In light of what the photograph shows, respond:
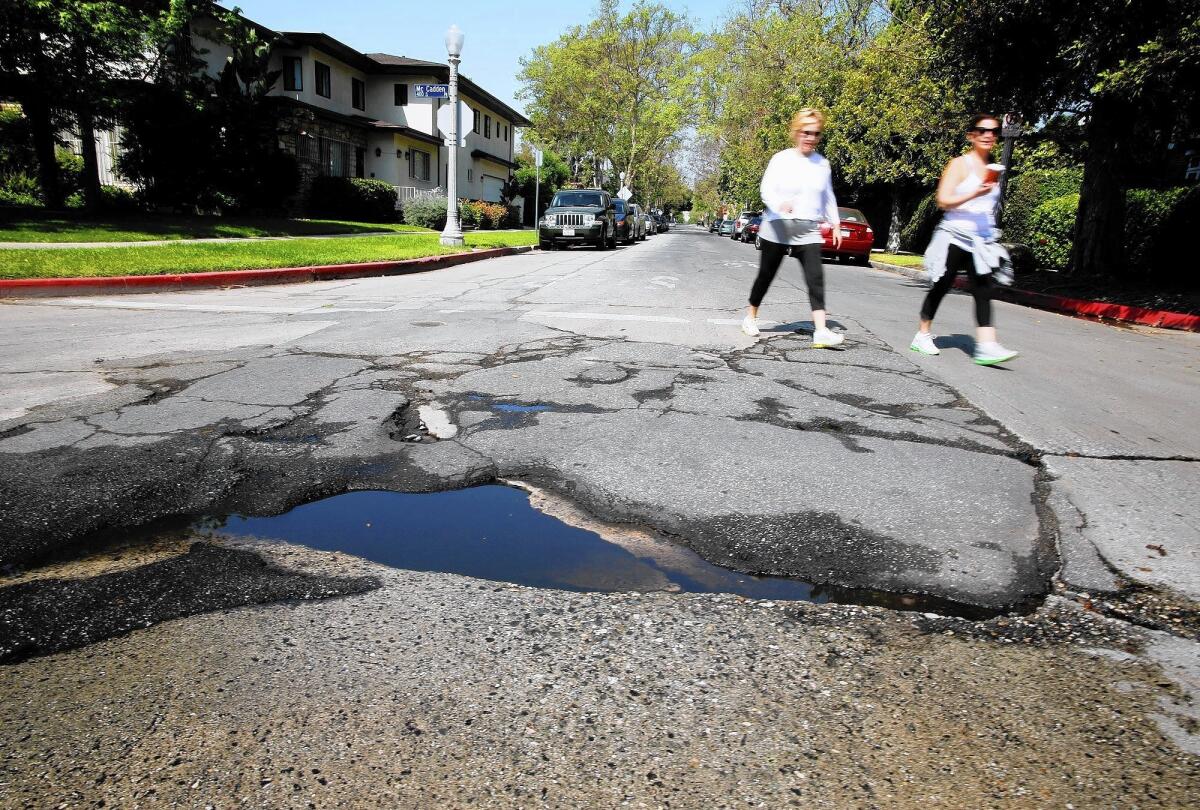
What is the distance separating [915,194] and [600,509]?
30780mm

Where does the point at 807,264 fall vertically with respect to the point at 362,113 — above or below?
below

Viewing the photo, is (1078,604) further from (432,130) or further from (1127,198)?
(432,130)

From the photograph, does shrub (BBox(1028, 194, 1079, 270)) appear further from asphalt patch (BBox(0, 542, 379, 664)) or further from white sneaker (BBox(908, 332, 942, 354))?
asphalt patch (BBox(0, 542, 379, 664))

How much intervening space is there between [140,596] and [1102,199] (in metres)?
16.4

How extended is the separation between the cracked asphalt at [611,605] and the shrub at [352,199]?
23414 millimetres

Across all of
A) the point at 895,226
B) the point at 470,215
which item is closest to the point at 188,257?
the point at 470,215

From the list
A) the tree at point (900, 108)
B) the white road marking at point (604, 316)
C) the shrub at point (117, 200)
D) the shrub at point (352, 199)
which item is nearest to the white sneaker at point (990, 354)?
the white road marking at point (604, 316)

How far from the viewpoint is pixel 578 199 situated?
78.8 feet

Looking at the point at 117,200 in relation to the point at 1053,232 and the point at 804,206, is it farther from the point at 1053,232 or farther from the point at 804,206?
the point at 1053,232

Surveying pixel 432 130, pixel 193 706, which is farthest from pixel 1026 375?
pixel 432 130

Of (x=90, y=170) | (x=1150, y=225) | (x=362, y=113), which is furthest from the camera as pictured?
(x=362, y=113)

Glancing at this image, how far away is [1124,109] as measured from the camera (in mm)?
13055

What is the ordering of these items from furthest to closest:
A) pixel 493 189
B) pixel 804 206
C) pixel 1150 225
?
pixel 493 189 < pixel 1150 225 < pixel 804 206

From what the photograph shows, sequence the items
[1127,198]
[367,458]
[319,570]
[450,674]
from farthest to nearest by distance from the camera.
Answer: [1127,198] → [367,458] → [319,570] → [450,674]
